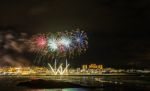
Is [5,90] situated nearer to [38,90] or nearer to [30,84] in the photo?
[38,90]

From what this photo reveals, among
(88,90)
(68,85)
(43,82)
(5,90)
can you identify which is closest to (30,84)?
(43,82)

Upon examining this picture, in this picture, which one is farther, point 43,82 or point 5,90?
point 43,82

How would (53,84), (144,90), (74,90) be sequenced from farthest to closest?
(53,84)
(74,90)
(144,90)

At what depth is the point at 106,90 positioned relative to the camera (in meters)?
95.2

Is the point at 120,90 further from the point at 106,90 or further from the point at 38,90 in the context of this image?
the point at 38,90

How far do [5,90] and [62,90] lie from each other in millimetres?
17289

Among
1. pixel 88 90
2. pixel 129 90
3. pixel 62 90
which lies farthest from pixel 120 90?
pixel 62 90

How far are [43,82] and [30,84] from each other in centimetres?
536

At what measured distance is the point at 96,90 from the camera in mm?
96125

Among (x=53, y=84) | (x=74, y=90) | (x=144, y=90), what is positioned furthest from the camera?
(x=53, y=84)

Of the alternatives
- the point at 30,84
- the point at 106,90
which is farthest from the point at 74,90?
the point at 30,84

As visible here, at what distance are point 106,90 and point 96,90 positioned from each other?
A: 3.01m

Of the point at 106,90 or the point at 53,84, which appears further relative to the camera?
the point at 53,84

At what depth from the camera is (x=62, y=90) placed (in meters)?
99.8
